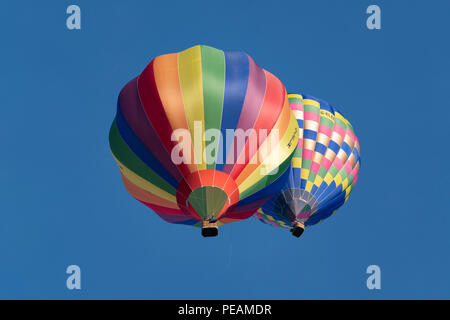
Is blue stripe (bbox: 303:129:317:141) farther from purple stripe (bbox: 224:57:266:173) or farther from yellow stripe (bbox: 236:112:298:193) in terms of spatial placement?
purple stripe (bbox: 224:57:266:173)

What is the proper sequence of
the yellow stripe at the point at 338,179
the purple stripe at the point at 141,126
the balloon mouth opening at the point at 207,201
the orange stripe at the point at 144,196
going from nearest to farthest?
the balloon mouth opening at the point at 207,201 < the purple stripe at the point at 141,126 < the orange stripe at the point at 144,196 < the yellow stripe at the point at 338,179

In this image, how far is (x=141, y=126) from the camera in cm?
1922

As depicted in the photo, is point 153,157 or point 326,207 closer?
point 153,157

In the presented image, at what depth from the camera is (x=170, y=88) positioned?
1922cm

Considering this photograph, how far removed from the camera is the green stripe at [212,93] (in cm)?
1858

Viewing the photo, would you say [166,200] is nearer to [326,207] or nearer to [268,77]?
[268,77]

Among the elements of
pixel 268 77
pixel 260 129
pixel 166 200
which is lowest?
pixel 166 200

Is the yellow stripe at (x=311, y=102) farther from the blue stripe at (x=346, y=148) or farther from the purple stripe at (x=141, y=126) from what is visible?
the purple stripe at (x=141, y=126)

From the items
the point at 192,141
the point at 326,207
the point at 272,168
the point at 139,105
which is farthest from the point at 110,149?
the point at 326,207

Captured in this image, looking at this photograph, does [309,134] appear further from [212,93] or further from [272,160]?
[212,93]

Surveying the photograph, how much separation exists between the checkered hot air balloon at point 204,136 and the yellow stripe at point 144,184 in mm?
36

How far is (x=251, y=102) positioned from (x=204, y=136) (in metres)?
1.64

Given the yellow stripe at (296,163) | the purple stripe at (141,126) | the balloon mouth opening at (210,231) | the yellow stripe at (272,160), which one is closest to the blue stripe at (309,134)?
the yellow stripe at (296,163)

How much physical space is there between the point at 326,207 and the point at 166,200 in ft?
19.2
